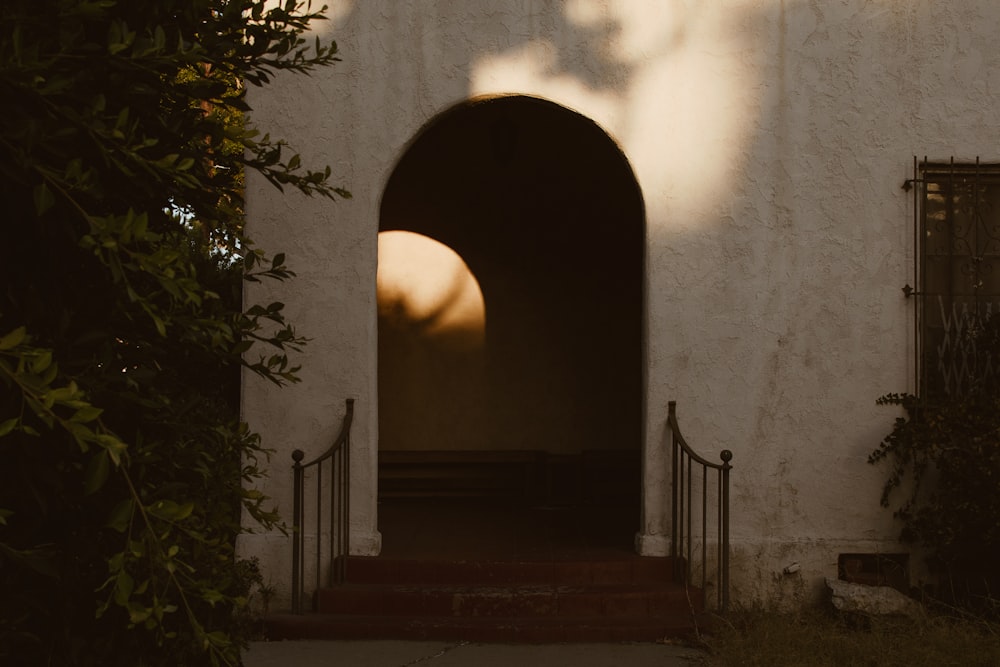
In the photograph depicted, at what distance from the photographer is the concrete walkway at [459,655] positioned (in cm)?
566

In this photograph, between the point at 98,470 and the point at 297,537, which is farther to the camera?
the point at 297,537

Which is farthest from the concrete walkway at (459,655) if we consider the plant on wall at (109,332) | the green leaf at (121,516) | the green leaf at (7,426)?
the green leaf at (7,426)

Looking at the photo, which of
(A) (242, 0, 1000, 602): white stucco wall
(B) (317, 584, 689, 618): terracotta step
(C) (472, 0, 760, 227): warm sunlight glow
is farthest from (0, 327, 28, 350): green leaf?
(C) (472, 0, 760, 227): warm sunlight glow

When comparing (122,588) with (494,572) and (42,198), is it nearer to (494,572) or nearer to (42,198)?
(42,198)

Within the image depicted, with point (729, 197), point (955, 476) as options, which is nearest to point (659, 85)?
point (729, 197)

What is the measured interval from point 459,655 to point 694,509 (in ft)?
6.01

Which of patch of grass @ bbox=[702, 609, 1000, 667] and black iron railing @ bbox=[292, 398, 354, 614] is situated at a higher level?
black iron railing @ bbox=[292, 398, 354, 614]

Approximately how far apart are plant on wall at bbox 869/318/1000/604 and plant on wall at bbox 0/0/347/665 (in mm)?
4310

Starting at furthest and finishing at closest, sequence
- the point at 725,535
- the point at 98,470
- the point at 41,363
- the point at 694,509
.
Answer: the point at 694,509
the point at 725,535
the point at 98,470
the point at 41,363

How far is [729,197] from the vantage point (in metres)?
6.89

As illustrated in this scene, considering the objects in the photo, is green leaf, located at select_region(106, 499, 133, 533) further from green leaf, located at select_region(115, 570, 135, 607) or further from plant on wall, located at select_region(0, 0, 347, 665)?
green leaf, located at select_region(115, 570, 135, 607)

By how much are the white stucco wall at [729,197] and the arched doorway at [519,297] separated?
9.85 ft

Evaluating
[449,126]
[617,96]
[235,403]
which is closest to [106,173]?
[617,96]

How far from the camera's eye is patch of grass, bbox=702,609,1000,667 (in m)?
5.55
